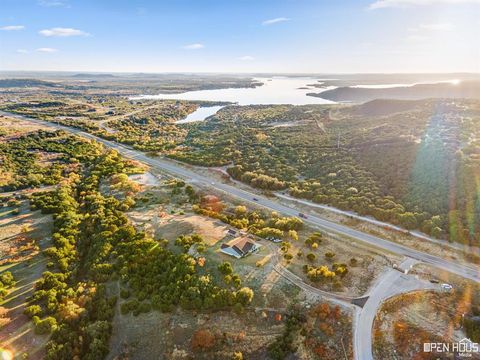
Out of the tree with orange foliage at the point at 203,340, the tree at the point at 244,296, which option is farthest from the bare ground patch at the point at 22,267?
the tree at the point at 244,296

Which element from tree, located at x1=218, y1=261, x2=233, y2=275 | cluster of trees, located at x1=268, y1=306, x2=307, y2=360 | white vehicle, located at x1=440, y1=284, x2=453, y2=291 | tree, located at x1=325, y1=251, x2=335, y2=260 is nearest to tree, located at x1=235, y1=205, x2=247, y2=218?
tree, located at x1=218, y1=261, x2=233, y2=275

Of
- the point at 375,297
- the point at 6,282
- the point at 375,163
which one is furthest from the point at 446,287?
the point at 6,282

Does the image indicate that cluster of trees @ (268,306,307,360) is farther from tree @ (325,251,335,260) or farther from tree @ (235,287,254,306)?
tree @ (325,251,335,260)

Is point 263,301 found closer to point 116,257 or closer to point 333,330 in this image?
Result: point 333,330

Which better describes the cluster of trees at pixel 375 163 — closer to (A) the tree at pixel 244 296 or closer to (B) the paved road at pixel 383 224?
(B) the paved road at pixel 383 224

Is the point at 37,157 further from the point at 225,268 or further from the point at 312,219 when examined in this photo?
the point at 312,219

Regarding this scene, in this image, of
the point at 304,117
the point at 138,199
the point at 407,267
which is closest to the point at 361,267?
the point at 407,267
